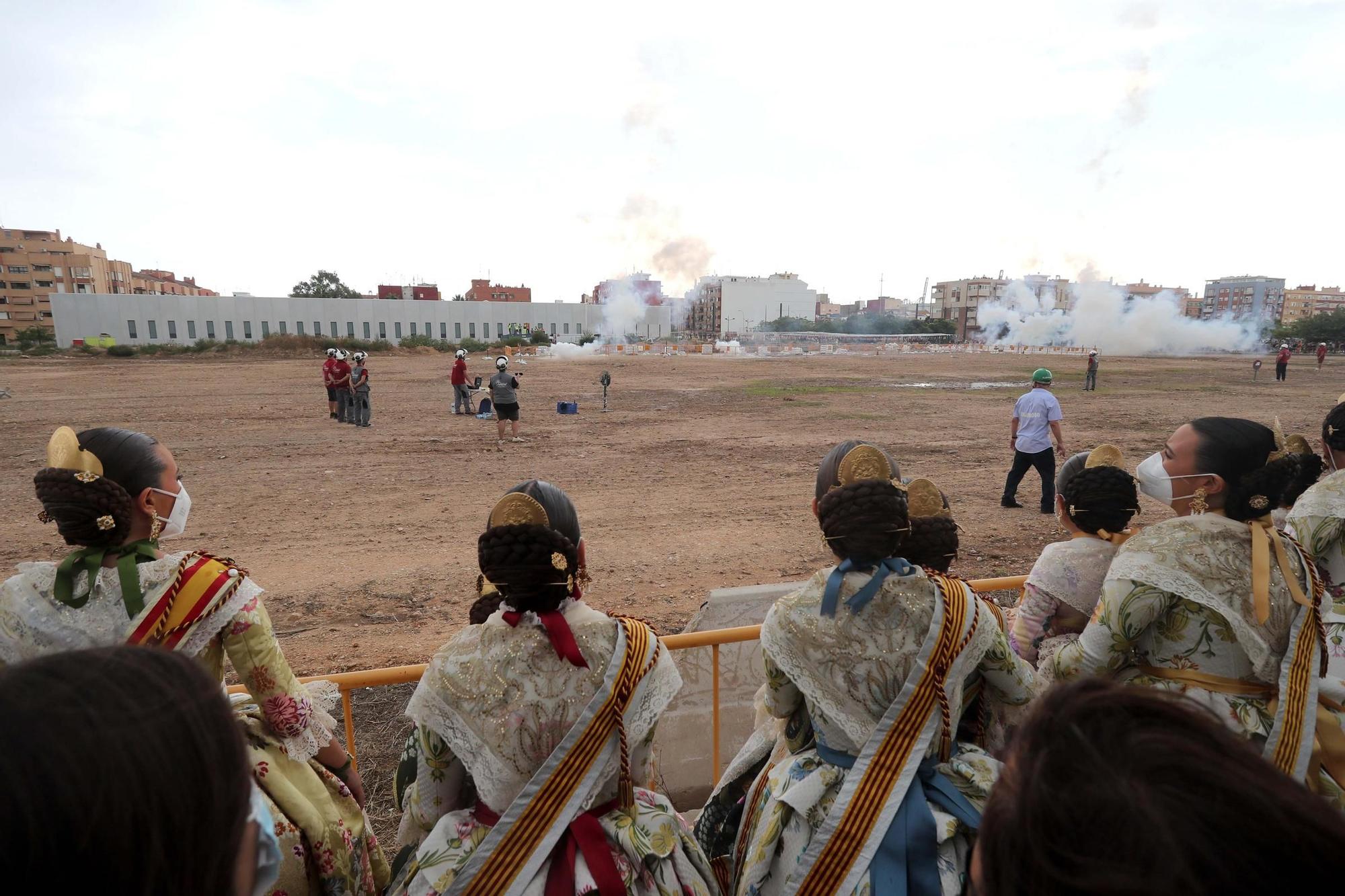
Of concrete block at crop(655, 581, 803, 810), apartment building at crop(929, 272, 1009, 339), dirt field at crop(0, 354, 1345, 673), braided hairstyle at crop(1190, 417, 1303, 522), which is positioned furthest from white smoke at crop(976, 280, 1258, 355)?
braided hairstyle at crop(1190, 417, 1303, 522)

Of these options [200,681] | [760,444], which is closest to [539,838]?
[200,681]

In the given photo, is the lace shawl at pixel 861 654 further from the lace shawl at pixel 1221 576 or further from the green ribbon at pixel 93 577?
the green ribbon at pixel 93 577

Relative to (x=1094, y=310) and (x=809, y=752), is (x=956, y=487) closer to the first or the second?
(x=809, y=752)

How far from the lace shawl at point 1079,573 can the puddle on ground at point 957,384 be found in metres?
26.1

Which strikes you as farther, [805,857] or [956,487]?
[956,487]

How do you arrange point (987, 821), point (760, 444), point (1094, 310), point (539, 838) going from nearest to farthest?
point (987, 821) → point (539, 838) → point (760, 444) → point (1094, 310)

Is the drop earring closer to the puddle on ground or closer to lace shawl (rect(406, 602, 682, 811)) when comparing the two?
lace shawl (rect(406, 602, 682, 811))

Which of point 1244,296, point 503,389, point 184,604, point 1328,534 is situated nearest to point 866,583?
point 184,604

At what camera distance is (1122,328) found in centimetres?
7062

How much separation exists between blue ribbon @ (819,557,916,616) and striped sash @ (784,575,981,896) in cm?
11

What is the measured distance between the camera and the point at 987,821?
2.95 feet

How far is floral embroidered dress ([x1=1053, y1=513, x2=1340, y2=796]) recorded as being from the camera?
211 centimetres

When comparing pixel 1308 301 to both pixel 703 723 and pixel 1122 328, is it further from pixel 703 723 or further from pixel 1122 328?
pixel 703 723

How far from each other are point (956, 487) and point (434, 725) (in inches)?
412
